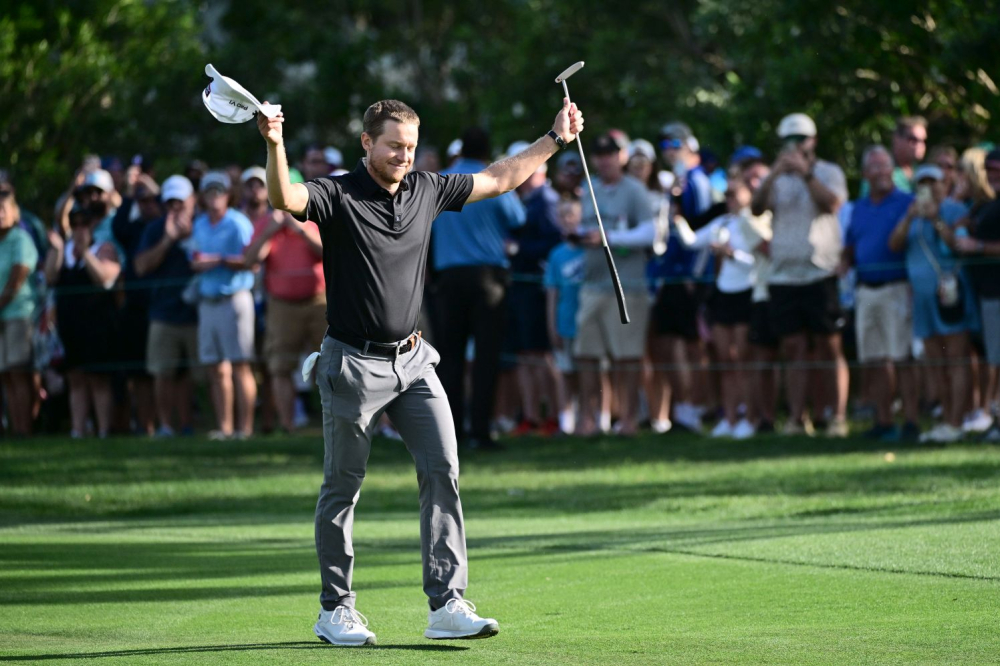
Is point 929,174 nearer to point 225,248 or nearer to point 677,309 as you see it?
point 677,309

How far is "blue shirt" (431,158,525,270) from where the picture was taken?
43.7 feet

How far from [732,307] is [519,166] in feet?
26.1

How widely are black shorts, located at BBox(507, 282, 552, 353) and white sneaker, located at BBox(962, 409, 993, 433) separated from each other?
4.03m

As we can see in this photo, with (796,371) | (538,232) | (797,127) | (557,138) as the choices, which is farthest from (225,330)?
(557,138)

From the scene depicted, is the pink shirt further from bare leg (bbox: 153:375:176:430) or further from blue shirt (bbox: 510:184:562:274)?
blue shirt (bbox: 510:184:562:274)

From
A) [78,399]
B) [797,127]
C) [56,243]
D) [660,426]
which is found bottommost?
[660,426]

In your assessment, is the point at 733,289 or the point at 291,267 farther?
the point at 291,267

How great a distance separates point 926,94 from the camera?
1720cm

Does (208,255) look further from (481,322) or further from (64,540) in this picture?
(64,540)

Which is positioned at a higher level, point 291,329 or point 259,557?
point 291,329

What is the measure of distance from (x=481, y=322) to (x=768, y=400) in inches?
102

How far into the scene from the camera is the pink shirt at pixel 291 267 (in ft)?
46.9

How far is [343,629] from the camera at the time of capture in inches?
233

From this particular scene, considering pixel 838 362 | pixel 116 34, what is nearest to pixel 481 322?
pixel 838 362
